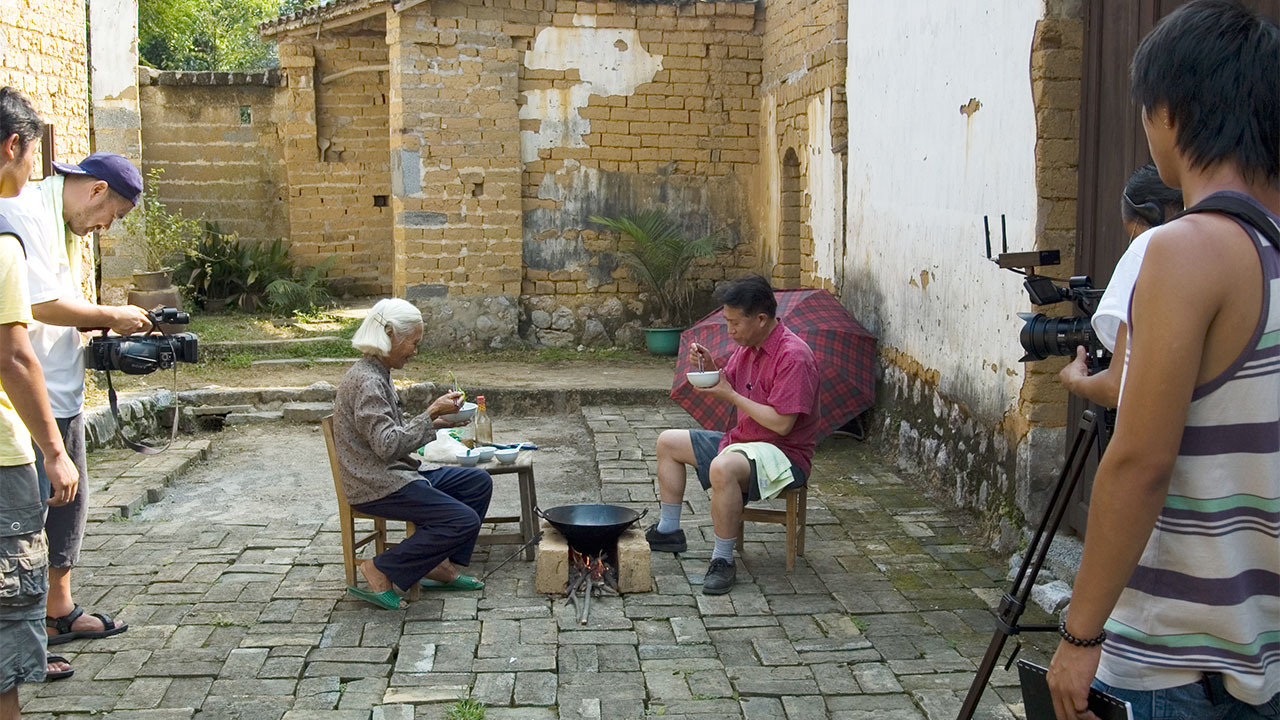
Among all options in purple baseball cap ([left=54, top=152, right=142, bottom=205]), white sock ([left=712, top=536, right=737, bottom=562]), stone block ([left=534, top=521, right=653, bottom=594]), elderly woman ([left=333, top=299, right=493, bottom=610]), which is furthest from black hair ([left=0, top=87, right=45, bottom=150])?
white sock ([left=712, top=536, right=737, bottom=562])

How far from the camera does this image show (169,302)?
39.2 ft

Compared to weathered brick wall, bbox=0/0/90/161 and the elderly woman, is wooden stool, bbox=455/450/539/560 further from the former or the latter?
weathered brick wall, bbox=0/0/90/161

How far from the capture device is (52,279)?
3969mm

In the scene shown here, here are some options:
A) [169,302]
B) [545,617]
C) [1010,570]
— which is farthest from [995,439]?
[169,302]

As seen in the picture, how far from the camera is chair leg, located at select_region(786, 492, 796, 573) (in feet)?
17.3

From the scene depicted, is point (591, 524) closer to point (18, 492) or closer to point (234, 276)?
point (18, 492)

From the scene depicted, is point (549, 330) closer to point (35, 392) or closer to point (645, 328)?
point (645, 328)

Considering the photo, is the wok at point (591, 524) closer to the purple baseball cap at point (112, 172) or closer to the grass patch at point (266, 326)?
the purple baseball cap at point (112, 172)

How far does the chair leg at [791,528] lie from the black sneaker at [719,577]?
0.32 m

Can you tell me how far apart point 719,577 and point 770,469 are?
0.54 metres

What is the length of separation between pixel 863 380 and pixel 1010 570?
2.59 metres

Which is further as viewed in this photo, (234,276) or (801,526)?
(234,276)

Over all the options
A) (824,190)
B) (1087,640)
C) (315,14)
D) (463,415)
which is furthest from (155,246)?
(1087,640)

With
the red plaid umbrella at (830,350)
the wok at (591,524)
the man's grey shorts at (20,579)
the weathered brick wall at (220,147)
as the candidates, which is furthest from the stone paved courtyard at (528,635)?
the weathered brick wall at (220,147)
